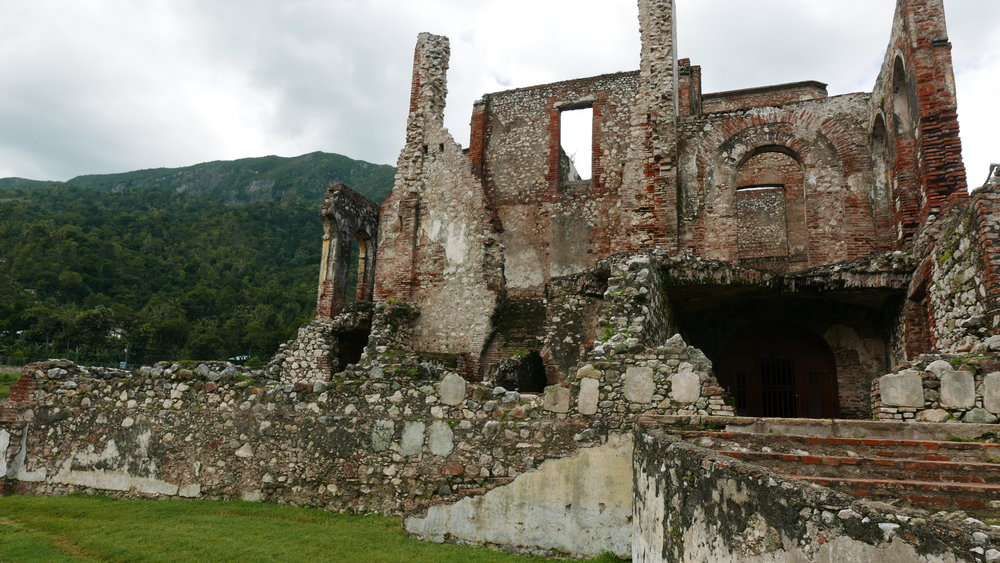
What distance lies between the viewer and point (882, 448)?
5324 millimetres

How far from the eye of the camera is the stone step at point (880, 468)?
459 cm

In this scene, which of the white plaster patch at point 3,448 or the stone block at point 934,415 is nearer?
the stone block at point 934,415

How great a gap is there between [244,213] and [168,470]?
2200 inches

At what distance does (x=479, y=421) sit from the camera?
25.0 ft

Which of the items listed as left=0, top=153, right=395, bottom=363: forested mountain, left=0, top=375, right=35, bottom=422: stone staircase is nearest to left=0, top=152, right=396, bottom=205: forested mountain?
left=0, top=153, right=395, bottom=363: forested mountain

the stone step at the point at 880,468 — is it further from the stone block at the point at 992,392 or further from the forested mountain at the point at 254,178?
the forested mountain at the point at 254,178

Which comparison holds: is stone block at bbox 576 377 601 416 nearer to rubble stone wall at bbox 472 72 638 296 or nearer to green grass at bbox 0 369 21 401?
rubble stone wall at bbox 472 72 638 296

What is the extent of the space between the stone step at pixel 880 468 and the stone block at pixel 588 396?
2274 mm

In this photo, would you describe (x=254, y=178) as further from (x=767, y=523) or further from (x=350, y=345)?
(x=767, y=523)

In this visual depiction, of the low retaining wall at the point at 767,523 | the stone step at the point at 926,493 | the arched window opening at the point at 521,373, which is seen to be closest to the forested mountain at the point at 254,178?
the arched window opening at the point at 521,373

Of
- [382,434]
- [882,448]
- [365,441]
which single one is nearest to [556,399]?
[382,434]

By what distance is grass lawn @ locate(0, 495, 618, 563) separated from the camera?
6207 millimetres

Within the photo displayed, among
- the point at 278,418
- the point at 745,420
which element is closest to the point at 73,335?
the point at 278,418

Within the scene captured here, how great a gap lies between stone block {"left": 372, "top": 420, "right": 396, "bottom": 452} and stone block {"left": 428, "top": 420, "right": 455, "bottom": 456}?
54cm
